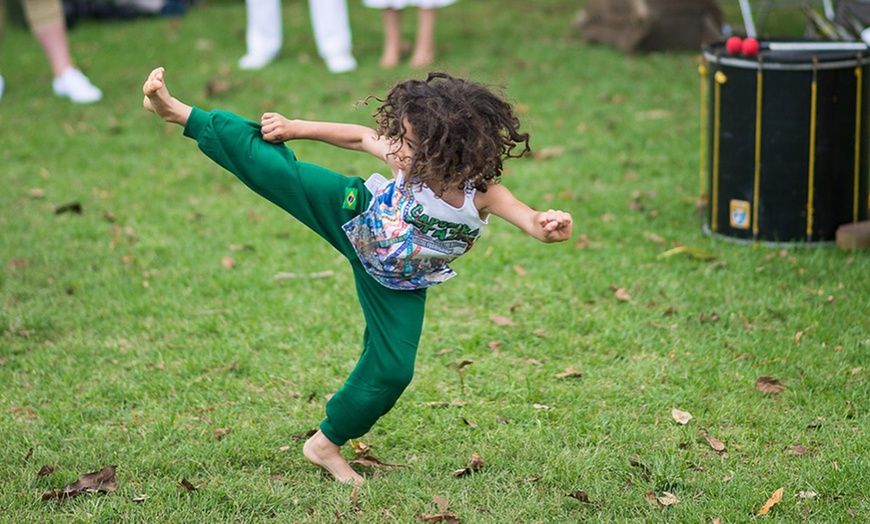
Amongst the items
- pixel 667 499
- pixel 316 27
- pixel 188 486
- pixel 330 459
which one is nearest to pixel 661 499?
pixel 667 499

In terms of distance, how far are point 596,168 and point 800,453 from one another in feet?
11.5

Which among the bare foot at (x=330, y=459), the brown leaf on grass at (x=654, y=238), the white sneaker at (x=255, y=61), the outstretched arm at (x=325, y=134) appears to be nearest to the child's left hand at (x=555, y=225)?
the outstretched arm at (x=325, y=134)

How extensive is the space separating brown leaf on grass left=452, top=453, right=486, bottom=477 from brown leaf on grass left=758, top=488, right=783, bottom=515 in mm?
877

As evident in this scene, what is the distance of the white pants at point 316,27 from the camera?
9.23 metres

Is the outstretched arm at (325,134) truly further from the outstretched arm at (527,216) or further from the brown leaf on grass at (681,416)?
the brown leaf on grass at (681,416)

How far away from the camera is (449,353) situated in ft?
14.3

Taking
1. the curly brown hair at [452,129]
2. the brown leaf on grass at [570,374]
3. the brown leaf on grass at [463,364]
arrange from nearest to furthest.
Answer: the curly brown hair at [452,129], the brown leaf on grass at [570,374], the brown leaf on grass at [463,364]

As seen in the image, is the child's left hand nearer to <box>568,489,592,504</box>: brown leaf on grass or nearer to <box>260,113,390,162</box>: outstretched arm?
<box>260,113,390,162</box>: outstretched arm

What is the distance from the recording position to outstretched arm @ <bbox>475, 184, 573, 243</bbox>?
2.88 metres

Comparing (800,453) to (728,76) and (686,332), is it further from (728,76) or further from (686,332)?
(728,76)

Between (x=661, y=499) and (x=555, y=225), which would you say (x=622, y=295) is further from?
(x=555, y=225)

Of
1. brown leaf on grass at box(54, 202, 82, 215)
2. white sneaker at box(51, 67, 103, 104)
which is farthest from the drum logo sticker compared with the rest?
white sneaker at box(51, 67, 103, 104)

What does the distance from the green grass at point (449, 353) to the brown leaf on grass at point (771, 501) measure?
0.07 feet

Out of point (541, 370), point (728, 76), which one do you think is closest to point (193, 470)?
point (541, 370)
